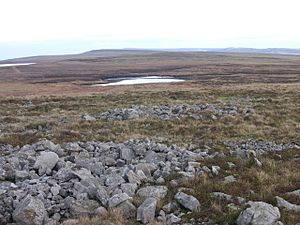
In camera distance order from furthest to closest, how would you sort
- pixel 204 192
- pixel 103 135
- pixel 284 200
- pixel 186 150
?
pixel 103 135 → pixel 186 150 → pixel 204 192 → pixel 284 200

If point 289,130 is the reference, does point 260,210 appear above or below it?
above

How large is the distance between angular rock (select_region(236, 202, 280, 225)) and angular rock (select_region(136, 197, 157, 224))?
5.97 ft

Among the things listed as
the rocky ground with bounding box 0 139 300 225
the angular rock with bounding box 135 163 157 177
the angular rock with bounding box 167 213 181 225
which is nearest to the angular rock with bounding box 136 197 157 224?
the rocky ground with bounding box 0 139 300 225

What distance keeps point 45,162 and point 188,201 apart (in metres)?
4.75

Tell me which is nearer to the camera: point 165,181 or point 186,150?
point 165,181

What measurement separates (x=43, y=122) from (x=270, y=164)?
13.5m

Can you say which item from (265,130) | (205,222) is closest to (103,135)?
(265,130)

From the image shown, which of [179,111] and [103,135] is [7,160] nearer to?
[103,135]

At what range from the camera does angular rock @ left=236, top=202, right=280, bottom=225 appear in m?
8.51

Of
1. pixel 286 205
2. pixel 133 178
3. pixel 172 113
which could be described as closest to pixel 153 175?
pixel 133 178

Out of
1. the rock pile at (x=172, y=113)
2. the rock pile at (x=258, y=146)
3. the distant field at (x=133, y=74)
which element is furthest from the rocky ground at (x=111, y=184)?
the distant field at (x=133, y=74)

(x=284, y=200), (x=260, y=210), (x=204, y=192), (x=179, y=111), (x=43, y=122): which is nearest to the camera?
(x=260, y=210)

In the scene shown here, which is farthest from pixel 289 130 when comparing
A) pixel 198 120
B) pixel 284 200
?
pixel 284 200

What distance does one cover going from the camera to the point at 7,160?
44.2 ft
